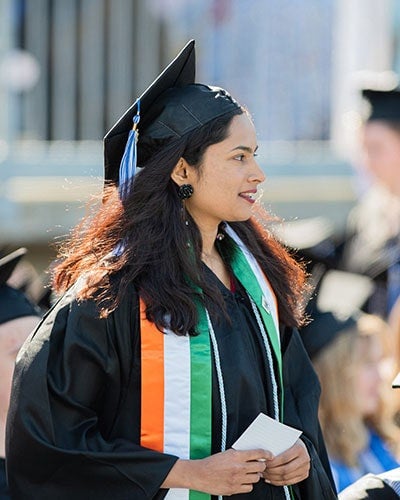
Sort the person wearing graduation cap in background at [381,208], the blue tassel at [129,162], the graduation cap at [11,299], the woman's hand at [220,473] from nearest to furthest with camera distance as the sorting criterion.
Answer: the woman's hand at [220,473] < the blue tassel at [129,162] < the graduation cap at [11,299] < the person wearing graduation cap in background at [381,208]

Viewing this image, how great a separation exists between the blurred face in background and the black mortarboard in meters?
0.04

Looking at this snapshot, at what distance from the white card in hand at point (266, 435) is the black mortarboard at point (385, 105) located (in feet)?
11.5

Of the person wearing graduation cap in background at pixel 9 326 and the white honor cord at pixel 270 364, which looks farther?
the person wearing graduation cap in background at pixel 9 326

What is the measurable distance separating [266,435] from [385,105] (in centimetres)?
358

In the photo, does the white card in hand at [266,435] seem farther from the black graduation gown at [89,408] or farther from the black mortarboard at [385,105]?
the black mortarboard at [385,105]

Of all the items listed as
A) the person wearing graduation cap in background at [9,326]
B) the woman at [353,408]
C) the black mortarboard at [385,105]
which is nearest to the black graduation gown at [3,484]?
the person wearing graduation cap in background at [9,326]

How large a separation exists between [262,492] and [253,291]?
0.55m

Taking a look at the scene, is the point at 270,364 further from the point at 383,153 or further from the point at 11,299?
the point at 383,153

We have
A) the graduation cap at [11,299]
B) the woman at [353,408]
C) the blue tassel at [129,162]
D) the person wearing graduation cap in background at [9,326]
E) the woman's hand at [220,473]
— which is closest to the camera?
the woman's hand at [220,473]

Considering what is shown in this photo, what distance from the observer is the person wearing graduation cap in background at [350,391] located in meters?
4.66

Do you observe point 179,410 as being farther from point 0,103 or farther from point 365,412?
point 0,103

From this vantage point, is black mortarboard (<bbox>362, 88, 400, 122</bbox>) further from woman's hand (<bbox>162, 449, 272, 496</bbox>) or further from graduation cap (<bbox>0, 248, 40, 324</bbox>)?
woman's hand (<bbox>162, 449, 272, 496</bbox>)

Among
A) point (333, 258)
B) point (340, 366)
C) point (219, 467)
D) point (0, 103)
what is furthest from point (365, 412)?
point (0, 103)

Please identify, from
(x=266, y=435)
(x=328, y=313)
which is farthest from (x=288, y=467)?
(x=328, y=313)
